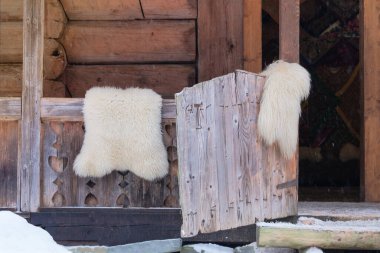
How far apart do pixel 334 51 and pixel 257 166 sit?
16.2 ft

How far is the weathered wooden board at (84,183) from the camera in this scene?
668 cm

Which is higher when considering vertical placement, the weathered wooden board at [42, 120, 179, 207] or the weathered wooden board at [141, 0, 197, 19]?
the weathered wooden board at [141, 0, 197, 19]

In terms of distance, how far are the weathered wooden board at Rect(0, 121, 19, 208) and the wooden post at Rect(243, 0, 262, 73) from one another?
7.84 ft

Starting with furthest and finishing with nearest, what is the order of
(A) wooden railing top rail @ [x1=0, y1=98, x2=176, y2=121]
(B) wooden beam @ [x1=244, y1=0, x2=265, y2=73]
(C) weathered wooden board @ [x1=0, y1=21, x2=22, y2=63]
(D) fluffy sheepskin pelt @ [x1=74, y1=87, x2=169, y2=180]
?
(C) weathered wooden board @ [x1=0, y1=21, x2=22, y2=63]
(B) wooden beam @ [x1=244, y1=0, x2=265, y2=73]
(A) wooden railing top rail @ [x1=0, y1=98, x2=176, y2=121]
(D) fluffy sheepskin pelt @ [x1=74, y1=87, x2=169, y2=180]

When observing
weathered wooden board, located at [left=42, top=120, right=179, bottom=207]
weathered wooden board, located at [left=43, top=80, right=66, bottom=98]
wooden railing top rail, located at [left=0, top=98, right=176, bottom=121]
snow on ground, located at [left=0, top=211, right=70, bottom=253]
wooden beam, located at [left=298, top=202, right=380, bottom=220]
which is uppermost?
weathered wooden board, located at [left=43, top=80, right=66, bottom=98]

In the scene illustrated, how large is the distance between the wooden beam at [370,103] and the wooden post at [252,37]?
3.36ft

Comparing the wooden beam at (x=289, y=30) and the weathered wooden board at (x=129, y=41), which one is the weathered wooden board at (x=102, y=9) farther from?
the wooden beam at (x=289, y=30)

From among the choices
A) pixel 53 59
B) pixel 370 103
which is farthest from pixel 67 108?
pixel 370 103

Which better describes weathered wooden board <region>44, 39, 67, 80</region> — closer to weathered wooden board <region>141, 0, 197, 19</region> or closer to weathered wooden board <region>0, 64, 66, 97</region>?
weathered wooden board <region>0, 64, 66, 97</region>

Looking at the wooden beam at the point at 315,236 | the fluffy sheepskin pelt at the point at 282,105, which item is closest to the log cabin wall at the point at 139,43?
the fluffy sheepskin pelt at the point at 282,105

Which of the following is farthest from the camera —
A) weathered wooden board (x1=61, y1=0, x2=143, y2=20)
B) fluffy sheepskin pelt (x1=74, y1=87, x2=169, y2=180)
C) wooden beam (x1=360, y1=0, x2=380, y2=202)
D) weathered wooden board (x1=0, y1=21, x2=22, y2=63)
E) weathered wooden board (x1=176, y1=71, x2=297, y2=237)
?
weathered wooden board (x1=0, y1=21, x2=22, y2=63)

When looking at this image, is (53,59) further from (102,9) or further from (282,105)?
(282,105)

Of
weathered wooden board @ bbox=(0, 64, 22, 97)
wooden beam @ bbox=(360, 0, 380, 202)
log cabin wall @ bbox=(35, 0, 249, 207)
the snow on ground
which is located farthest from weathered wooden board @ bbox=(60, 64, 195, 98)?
the snow on ground

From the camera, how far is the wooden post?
776 cm
